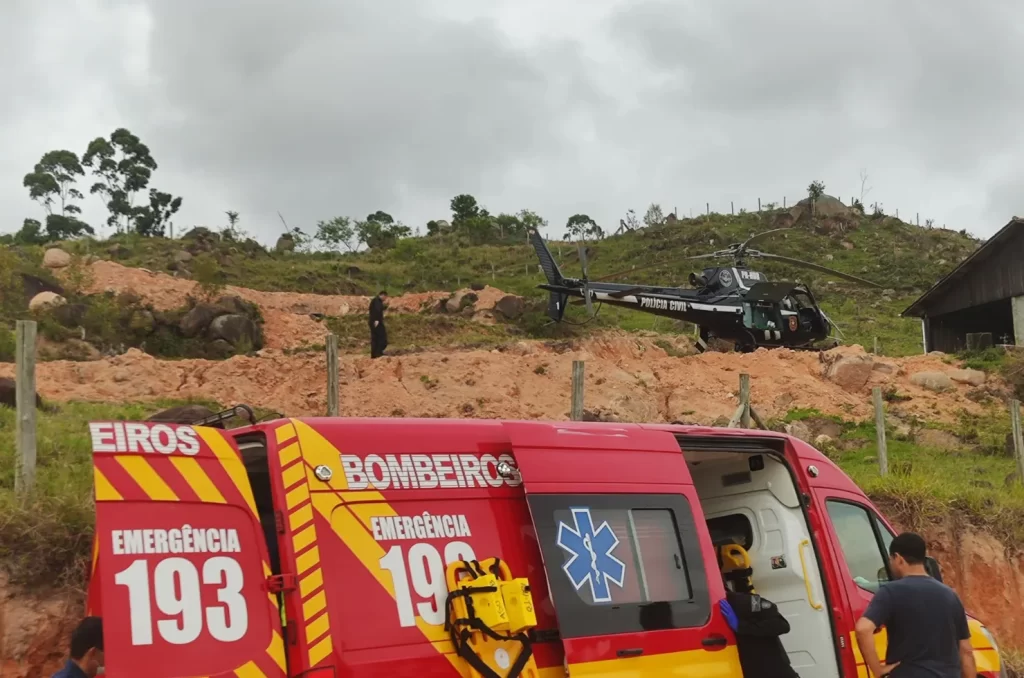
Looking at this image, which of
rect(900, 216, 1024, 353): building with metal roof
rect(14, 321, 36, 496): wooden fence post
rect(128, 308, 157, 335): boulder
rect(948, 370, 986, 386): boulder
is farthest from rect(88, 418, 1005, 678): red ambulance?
rect(900, 216, 1024, 353): building with metal roof

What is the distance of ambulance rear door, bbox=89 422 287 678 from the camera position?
3.65m

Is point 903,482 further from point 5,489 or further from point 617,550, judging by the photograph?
point 5,489

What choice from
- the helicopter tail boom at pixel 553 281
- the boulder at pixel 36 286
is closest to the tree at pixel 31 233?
the boulder at pixel 36 286

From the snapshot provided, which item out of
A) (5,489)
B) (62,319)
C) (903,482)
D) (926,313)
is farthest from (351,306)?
(5,489)

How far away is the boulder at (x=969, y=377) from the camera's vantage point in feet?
75.2

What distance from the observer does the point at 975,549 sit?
11922mm

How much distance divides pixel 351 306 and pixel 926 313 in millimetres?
20874

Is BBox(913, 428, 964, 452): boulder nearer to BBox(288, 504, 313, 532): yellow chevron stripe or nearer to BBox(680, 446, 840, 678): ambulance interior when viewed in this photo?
BBox(680, 446, 840, 678): ambulance interior

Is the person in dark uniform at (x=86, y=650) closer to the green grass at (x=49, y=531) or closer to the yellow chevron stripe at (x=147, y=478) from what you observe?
the yellow chevron stripe at (x=147, y=478)

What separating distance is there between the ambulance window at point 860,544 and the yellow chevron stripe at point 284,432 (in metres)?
3.93

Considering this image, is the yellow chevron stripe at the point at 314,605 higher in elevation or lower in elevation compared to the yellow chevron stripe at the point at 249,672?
higher

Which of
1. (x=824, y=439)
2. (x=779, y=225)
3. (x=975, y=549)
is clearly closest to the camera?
(x=975, y=549)

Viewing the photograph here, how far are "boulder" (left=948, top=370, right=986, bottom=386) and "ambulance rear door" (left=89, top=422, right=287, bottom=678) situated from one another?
2231 centimetres

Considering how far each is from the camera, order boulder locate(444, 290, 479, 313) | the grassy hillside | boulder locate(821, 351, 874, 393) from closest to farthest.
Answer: boulder locate(821, 351, 874, 393) → boulder locate(444, 290, 479, 313) → the grassy hillside
